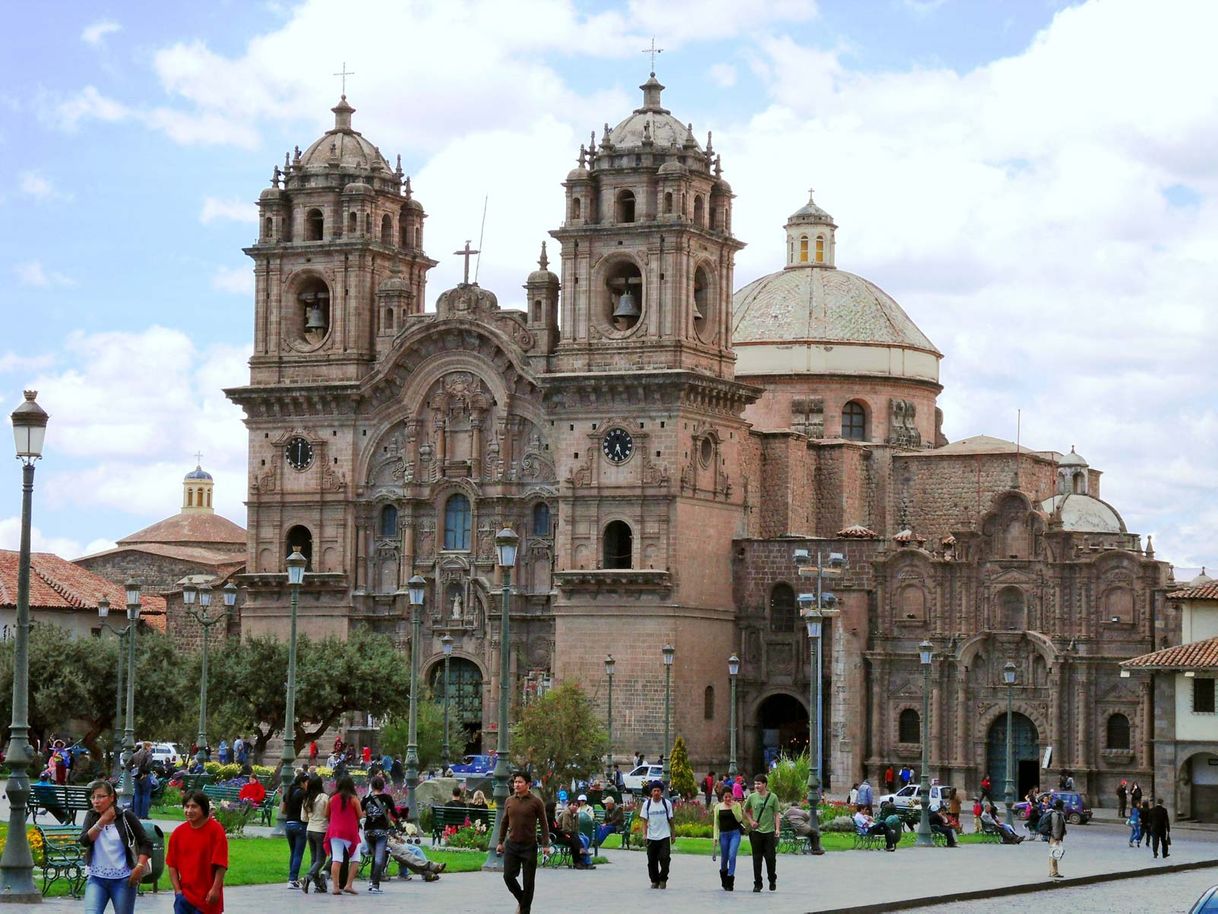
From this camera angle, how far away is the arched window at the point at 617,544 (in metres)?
71.1

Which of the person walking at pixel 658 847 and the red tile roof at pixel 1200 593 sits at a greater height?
the red tile roof at pixel 1200 593

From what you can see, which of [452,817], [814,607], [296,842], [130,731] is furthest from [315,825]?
[814,607]

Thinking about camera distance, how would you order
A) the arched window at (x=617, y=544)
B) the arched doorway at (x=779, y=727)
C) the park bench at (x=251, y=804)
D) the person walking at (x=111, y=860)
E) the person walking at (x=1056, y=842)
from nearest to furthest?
the person walking at (x=111, y=860) < the person walking at (x=1056, y=842) < the park bench at (x=251, y=804) < the arched window at (x=617, y=544) < the arched doorway at (x=779, y=727)

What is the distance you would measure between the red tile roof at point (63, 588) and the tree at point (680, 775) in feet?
95.2

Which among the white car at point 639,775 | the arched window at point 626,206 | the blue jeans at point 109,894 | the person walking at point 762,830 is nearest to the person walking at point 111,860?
the blue jeans at point 109,894

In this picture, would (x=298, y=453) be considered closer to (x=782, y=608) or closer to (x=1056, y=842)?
(x=782, y=608)

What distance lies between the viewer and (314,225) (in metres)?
77.6

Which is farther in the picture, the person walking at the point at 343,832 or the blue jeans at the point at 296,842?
the blue jeans at the point at 296,842

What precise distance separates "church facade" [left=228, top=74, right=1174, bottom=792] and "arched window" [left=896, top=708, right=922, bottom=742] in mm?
102

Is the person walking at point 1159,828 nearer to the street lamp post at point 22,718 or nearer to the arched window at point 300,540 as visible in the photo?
the street lamp post at point 22,718

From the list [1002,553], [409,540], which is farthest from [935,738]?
[409,540]

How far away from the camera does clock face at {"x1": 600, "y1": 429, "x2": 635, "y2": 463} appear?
70.9 metres

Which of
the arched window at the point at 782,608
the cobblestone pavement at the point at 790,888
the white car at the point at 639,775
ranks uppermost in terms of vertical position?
the arched window at the point at 782,608

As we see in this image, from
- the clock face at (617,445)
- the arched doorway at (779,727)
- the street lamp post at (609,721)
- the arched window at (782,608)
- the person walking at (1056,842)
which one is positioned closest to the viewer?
the person walking at (1056,842)
